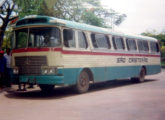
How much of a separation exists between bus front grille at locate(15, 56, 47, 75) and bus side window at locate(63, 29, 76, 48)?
103cm

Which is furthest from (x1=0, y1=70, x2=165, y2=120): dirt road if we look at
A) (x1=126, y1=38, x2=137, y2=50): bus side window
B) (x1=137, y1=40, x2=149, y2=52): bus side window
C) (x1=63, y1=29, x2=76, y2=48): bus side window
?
(x1=137, y1=40, x2=149, y2=52): bus side window

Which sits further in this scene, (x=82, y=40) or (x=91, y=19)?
(x=91, y=19)

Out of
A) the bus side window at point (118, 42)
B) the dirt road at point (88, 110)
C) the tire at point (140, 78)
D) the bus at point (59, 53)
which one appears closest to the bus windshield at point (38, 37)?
the bus at point (59, 53)

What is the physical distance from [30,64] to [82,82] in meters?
2.26

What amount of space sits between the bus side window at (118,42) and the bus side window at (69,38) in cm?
368

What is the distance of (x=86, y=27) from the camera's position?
12.1m

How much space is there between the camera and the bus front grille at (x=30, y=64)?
10.3m

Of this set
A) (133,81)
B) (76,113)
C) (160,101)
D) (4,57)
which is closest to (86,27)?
(4,57)

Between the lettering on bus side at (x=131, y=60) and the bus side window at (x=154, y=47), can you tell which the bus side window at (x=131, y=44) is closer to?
the lettering on bus side at (x=131, y=60)

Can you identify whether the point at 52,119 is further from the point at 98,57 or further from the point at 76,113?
the point at 98,57

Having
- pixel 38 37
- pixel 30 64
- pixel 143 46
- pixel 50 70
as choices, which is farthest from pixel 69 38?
pixel 143 46

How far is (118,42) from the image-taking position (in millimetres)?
14727

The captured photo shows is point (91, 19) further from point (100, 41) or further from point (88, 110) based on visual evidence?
point (88, 110)

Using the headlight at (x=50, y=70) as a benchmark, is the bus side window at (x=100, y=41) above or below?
above
